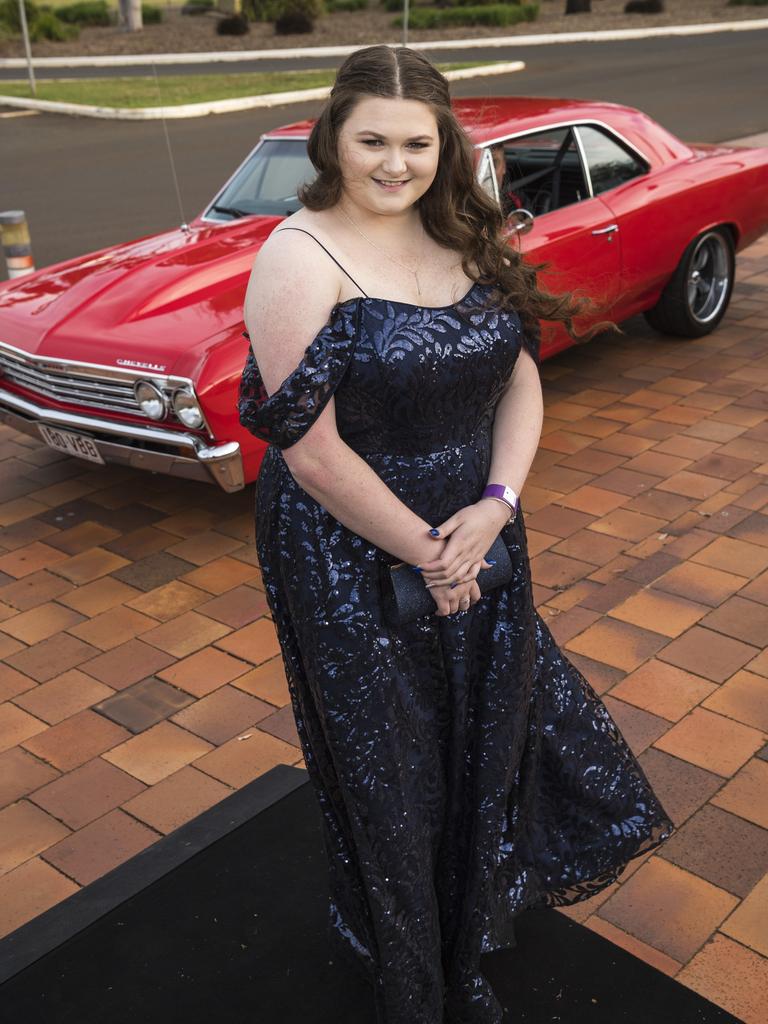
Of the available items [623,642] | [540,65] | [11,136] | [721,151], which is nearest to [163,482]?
[623,642]

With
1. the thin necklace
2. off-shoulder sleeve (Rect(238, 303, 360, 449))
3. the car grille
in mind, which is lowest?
the car grille

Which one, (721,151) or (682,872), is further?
(721,151)

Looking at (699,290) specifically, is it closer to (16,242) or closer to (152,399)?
(152,399)

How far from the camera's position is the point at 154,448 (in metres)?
4.36

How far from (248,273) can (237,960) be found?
3.05m

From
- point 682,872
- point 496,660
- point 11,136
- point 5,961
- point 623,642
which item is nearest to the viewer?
point 496,660

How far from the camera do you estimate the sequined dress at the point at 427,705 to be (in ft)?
6.07

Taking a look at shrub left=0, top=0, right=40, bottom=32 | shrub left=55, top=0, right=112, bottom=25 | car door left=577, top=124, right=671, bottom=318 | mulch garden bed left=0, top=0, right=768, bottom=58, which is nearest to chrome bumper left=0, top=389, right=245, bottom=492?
car door left=577, top=124, right=671, bottom=318

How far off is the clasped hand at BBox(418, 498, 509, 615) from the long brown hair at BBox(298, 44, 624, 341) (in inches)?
14.8

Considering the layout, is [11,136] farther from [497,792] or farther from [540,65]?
[497,792]

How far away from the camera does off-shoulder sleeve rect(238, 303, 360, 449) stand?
5.77 ft

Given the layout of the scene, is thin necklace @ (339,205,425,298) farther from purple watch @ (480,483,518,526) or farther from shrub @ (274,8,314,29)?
shrub @ (274,8,314,29)

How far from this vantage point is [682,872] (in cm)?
273

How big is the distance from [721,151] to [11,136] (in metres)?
11.9
